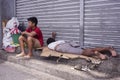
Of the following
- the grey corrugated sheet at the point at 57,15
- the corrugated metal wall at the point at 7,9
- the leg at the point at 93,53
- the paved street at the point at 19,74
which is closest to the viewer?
the leg at the point at 93,53

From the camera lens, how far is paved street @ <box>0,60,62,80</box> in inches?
215

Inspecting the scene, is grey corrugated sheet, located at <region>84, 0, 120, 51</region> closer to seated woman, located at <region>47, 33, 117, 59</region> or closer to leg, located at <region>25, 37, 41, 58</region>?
seated woman, located at <region>47, 33, 117, 59</region>

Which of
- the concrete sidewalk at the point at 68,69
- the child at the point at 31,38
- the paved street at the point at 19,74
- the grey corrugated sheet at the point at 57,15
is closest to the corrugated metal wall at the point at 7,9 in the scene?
the grey corrugated sheet at the point at 57,15

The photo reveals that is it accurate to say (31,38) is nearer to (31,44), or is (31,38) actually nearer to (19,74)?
(31,44)

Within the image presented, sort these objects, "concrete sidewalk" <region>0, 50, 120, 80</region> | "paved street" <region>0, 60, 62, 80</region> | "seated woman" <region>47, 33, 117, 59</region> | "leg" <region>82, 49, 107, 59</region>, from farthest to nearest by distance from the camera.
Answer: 1. "paved street" <region>0, 60, 62, 80</region>
2. "seated woman" <region>47, 33, 117, 59</region>
3. "leg" <region>82, 49, 107, 59</region>
4. "concrete sidewalk" <region>0, 50, 120, 80</region>

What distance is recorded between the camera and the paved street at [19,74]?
17.9 ft

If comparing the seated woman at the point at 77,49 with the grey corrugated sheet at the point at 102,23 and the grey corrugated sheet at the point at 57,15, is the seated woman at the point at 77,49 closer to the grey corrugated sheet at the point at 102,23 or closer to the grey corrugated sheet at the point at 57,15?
the grey corrugated sheet at the point at 102,23

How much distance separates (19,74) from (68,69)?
1.29 metres

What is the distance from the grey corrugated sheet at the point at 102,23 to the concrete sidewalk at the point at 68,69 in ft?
2.40

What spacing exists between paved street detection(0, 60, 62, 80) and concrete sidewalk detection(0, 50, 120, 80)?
14 centimetres

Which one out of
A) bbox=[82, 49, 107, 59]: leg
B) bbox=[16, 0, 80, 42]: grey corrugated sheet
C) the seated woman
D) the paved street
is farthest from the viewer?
bbox=[16, 0, 80, 42]: grey corrugated sheet

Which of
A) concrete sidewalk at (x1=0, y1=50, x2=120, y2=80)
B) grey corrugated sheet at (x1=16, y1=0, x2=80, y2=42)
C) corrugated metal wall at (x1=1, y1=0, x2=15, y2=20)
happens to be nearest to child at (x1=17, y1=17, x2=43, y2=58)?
concrete sidewalk at (x1=0, y1=50, x2=120, y2=80)

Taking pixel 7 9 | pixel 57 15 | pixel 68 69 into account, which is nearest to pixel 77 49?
pixel 68 69

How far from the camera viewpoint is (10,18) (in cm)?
926
